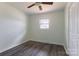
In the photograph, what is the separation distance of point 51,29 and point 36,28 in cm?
122

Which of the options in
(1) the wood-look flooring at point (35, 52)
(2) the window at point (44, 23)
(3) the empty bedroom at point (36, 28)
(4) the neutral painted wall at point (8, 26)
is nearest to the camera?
(1) the wood-look flooring at point (35, 52)

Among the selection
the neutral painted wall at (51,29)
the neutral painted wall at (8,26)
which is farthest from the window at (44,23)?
the neutral painted wall at (8,26)

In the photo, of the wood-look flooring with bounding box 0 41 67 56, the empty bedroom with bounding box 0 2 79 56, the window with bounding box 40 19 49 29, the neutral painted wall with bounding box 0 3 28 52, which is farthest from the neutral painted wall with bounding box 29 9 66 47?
the neutral painted wall with bounding box 0 3 28 52

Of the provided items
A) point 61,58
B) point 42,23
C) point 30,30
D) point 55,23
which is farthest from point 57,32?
point 61,58

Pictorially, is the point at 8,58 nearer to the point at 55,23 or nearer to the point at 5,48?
the point at 5,48

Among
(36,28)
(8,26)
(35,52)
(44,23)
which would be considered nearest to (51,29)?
(44,23)

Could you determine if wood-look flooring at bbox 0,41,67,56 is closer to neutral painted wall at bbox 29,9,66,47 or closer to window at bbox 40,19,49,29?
neutral painted wall at bbox 29,9,66,47

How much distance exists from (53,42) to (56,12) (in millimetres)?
1966

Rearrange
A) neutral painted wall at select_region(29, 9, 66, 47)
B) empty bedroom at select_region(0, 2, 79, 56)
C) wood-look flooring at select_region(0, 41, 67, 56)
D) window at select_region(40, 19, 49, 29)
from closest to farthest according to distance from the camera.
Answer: wood-look flooring at select_region(0, 41, 67, 56) < empty bedroom at select_region(0, 2, 79, 56) < neutral painted wall at select_region(29, 9, 66, 47) < window at select_region(40, 19, 49, 29)

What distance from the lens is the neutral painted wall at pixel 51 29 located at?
5371 millimetres

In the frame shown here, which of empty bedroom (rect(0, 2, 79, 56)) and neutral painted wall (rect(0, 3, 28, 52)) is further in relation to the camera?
neutral painted wall (rect(0, 3, 28, 52))

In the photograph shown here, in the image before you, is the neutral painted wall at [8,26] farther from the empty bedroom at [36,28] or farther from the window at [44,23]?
the window at [44,23]

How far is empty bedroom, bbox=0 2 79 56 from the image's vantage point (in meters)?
3.44

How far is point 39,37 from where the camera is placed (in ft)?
20.4
